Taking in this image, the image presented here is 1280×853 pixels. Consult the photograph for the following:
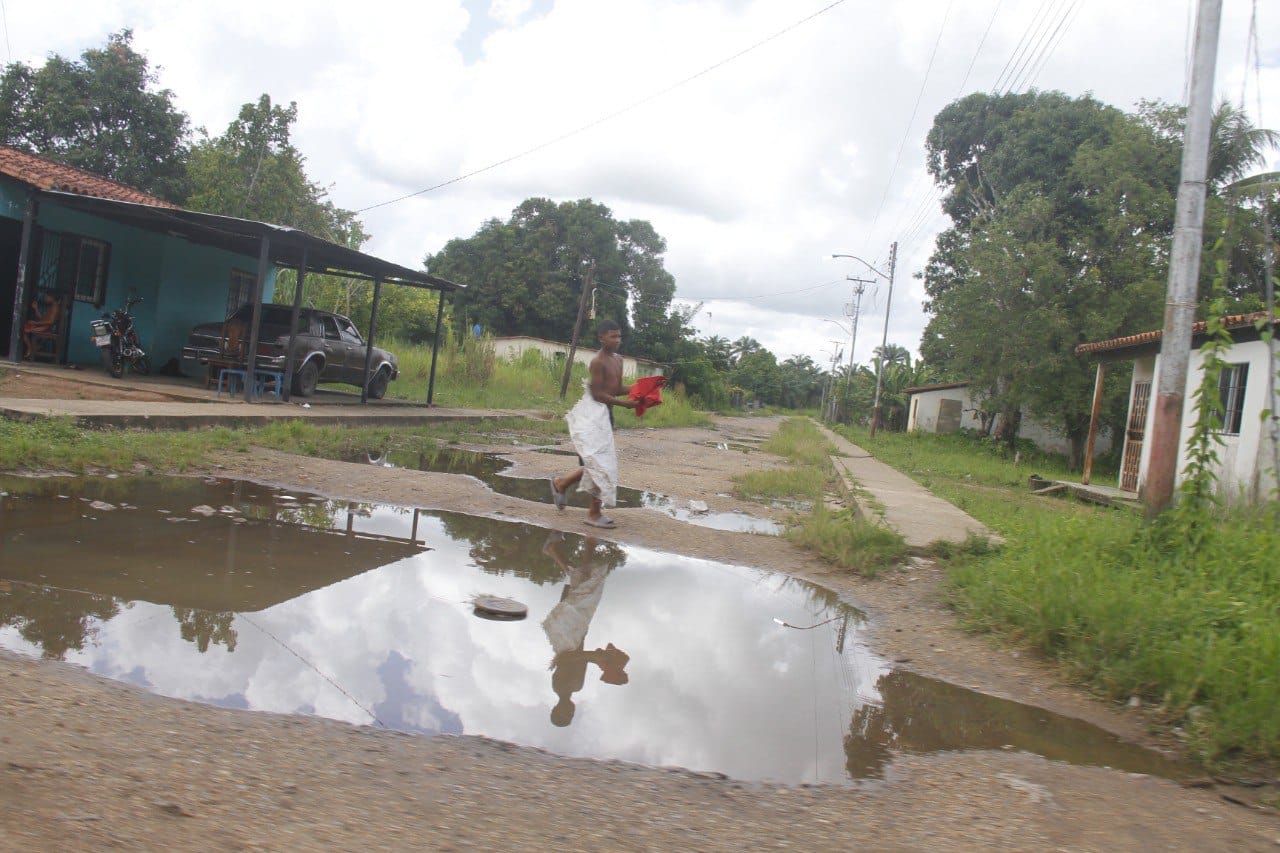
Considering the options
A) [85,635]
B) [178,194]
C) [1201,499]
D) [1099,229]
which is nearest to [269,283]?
[178,194]

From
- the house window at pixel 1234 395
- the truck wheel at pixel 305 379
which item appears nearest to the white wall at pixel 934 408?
the house window at pixel 1234 395

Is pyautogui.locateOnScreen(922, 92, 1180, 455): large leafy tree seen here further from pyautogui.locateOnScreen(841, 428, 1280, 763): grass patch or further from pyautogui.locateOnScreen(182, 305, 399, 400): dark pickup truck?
pyautogui.locateOnScreen(841, 428, 1280, 763): grass patch

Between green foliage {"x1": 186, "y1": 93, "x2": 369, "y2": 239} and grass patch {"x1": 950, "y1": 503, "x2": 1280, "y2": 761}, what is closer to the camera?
grass patch {"x1": 950, "y1": 503, "x2": 1280, "y2": 761}

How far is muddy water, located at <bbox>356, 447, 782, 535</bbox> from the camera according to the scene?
8.20 m

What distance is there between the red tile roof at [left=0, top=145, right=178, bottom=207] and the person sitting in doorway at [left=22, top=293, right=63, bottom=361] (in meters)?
1.90

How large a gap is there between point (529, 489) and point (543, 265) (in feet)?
129

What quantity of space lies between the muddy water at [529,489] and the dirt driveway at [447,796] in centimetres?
486

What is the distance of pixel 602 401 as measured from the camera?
6.75 metres

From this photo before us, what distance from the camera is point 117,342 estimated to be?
13.3 meters

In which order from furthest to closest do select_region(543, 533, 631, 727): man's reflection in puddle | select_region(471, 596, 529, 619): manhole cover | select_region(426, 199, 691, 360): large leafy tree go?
1. select_region(426, 199, 691, 360): large leafy tree
2. select_region(471, 596, 529, 619): manhole cover
3. select_region(543, 533, 631, 727): man's reflection in puddle

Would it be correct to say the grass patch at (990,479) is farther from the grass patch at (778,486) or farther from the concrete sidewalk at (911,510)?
the grass patch at (778,486)

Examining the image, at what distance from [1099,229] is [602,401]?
21313 mm

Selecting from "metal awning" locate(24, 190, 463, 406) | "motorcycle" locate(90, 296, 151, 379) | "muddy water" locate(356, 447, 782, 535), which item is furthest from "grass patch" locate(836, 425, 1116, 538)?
"motorcycle" locate(90, 296, 151, 379)

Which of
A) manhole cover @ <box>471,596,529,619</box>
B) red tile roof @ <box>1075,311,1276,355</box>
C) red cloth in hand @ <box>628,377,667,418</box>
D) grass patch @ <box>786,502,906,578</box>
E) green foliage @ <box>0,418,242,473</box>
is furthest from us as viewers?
red tile roof @ <box>1075,311,1276,355</box>
